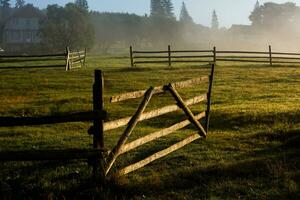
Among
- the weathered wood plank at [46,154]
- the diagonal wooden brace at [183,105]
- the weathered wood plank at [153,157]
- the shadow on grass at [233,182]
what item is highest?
the diagonal wooden brace at [183,105]

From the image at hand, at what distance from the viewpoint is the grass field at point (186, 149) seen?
25.9ft

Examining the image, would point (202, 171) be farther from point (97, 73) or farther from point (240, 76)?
point (240, 76)

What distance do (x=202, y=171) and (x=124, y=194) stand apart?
1.92m

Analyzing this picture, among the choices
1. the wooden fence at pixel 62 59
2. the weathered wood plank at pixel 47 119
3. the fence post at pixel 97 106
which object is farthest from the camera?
the wooden fence at pixel 62 59

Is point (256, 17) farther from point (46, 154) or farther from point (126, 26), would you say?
point (46, 154)

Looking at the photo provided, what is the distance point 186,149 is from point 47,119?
4.25m

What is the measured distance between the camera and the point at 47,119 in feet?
25.3

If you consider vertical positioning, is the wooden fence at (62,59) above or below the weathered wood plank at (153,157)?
above

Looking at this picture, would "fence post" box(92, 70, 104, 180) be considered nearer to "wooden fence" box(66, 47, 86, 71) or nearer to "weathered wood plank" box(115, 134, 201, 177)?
"weathered wood plank" box(115, 134, 201, 177)

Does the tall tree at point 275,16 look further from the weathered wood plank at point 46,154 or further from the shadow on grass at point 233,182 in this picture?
the weathered wood plank at point 46,154

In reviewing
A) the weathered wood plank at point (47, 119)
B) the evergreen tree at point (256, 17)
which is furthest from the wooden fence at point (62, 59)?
the evergreen tree at point (256, 17)

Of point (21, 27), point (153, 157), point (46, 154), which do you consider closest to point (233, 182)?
point (153, 157)

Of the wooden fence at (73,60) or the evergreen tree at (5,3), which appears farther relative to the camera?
the evergreen tree at (5,3)

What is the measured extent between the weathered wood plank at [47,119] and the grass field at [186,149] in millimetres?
1035
